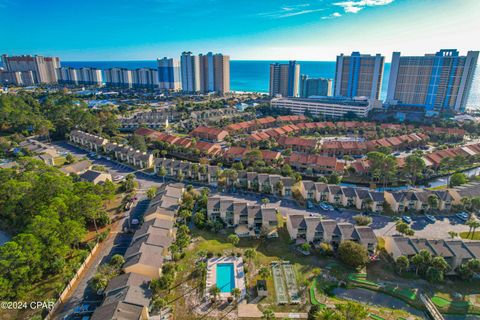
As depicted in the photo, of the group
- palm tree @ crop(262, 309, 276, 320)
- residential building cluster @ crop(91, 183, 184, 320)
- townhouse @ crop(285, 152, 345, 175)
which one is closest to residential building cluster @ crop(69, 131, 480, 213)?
townhouse @ crop(285, 152, 345, 175)

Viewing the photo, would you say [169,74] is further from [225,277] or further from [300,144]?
[225,277]

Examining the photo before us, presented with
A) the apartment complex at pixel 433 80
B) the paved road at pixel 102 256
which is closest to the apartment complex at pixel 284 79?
the apartment complex at pixel 433 80

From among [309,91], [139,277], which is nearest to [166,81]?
[309,91]

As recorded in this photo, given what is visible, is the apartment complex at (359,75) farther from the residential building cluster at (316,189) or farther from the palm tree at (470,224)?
the palm tree at (470,224)

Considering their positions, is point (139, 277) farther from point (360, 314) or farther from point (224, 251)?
point (360, 314)

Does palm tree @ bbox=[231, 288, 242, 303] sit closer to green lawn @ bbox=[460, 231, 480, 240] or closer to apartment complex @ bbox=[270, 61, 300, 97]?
green lawn @ bbox=[460, 231, 480, 240]
